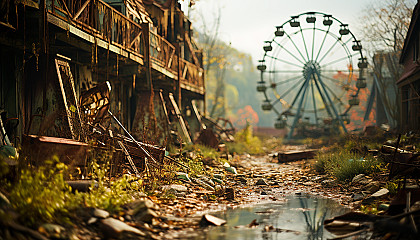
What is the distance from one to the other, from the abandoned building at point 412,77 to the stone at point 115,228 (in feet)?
45.2

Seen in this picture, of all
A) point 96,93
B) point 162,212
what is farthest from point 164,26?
point 162,212

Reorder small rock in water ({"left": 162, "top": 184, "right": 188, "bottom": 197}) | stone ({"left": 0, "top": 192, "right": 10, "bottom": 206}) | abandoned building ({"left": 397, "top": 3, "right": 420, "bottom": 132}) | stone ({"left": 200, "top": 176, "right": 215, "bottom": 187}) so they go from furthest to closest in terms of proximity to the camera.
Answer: abandoned building ({"left": 397, "top": 3, "right": 420, "bottom": 132})
stone ({"left": 200, "top": 176, "right": 215, "bottom": 187})
small rock in water ({"left": 162, "top": 184, "right": 188, "bottom": 197})
stone ({"left": 0, "top": 192, "right": 10, "bottom": 206})

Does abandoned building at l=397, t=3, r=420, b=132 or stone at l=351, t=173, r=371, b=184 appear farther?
abandoned building at l=397, t=3, r=420, b=132

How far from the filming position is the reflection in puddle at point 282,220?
5.41 metres

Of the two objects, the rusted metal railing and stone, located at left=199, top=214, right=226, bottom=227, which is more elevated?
the rusted metal railing

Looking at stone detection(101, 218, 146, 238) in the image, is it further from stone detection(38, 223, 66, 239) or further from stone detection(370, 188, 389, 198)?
stone detection(370, 188, 389, 198)

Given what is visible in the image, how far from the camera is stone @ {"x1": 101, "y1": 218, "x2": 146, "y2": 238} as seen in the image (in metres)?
4.88

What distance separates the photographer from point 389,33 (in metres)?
32.5

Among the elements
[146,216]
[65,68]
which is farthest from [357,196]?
[65,68]

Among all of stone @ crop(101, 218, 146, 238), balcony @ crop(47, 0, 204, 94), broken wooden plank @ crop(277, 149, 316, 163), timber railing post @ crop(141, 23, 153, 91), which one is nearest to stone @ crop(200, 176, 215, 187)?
balcony @ crop(47, 0, 204, 94)

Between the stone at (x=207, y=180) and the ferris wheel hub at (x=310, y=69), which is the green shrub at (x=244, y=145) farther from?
the ferris wheel hub at (x=310, y=69)

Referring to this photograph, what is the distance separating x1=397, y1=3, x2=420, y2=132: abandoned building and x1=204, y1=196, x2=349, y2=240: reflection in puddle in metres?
10.2

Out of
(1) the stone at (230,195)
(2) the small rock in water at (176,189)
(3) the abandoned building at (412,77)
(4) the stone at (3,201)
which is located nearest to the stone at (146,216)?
(4) the stone at (3,201)

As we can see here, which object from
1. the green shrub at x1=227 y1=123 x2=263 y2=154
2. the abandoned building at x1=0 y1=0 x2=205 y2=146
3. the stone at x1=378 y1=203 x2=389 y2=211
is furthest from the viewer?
the green shrub at x1=227 y1=123 x2=263 y2=154
